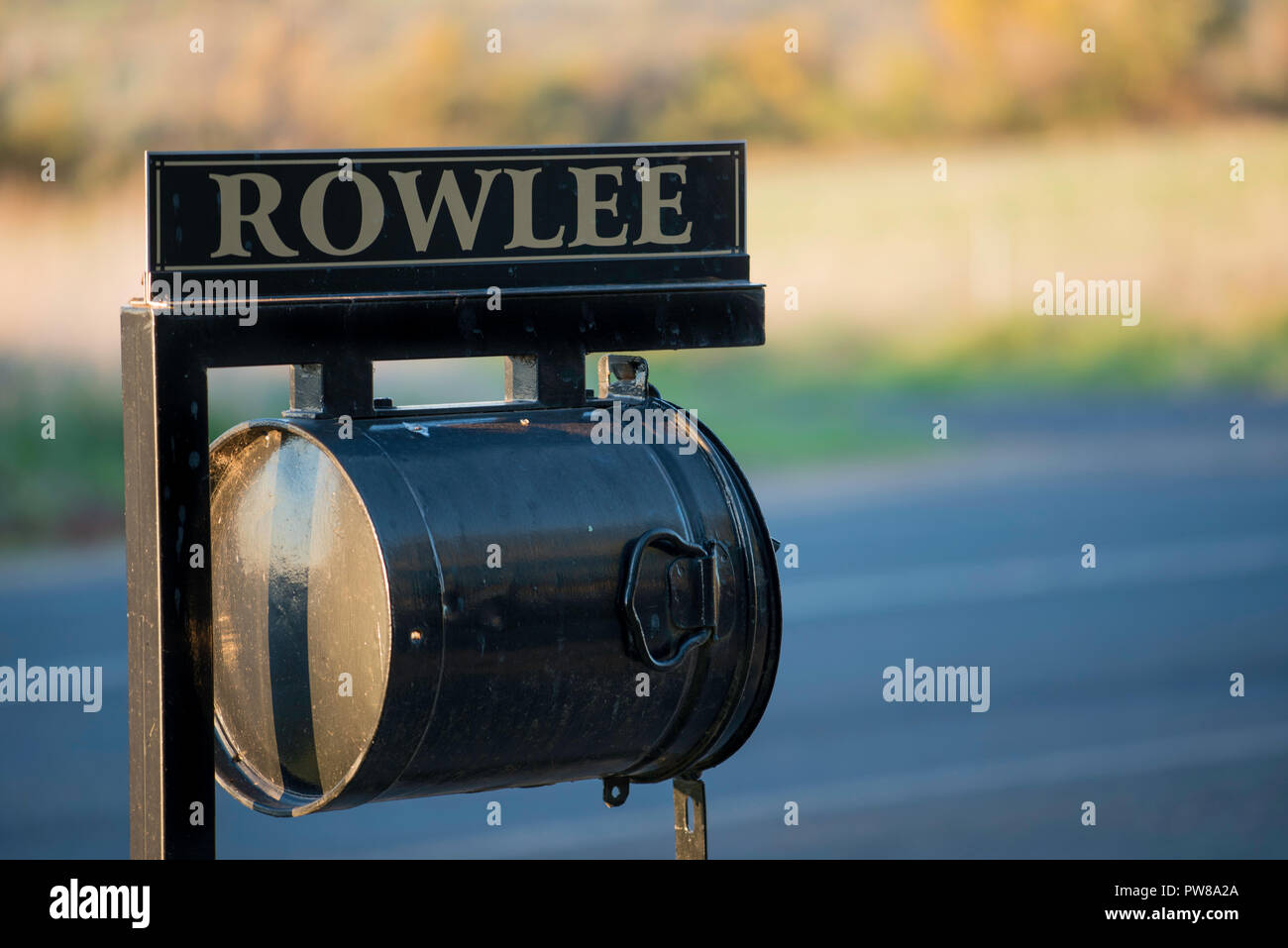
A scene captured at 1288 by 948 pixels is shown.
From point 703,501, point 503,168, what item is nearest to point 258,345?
point 503,168

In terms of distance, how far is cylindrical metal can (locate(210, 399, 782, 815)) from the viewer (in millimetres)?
2877

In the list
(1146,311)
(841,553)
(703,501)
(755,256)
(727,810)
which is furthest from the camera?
(1146,311)

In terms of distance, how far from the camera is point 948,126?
1527 centimetres

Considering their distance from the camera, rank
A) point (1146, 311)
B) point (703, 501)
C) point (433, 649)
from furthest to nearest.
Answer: point (1146, 311), point (703, 501), point (433, 649)

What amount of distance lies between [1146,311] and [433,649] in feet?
46.4

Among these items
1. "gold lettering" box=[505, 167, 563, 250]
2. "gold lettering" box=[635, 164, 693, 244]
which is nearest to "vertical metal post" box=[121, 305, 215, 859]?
"gold lettering" box=[505, 167, 563, 250]

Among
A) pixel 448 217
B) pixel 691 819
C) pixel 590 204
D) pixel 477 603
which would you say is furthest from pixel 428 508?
pixel 691 819

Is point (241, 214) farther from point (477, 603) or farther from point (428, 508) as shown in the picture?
point (477, 603)

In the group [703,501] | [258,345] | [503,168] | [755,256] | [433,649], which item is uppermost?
[755,256]

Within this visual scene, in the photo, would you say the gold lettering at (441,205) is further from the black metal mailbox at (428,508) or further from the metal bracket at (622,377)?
the metal bracket at (622,377)

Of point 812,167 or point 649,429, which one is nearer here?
point 649,429

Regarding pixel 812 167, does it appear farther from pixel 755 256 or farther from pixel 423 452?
pixel 423 452

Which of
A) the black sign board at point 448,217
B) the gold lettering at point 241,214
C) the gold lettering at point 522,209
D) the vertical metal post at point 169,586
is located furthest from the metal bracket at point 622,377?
the vertical metal post at point 169,586

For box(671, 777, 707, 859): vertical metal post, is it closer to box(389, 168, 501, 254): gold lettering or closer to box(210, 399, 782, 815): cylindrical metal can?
box(210, 399, 782, 815): cylindrical metal can
